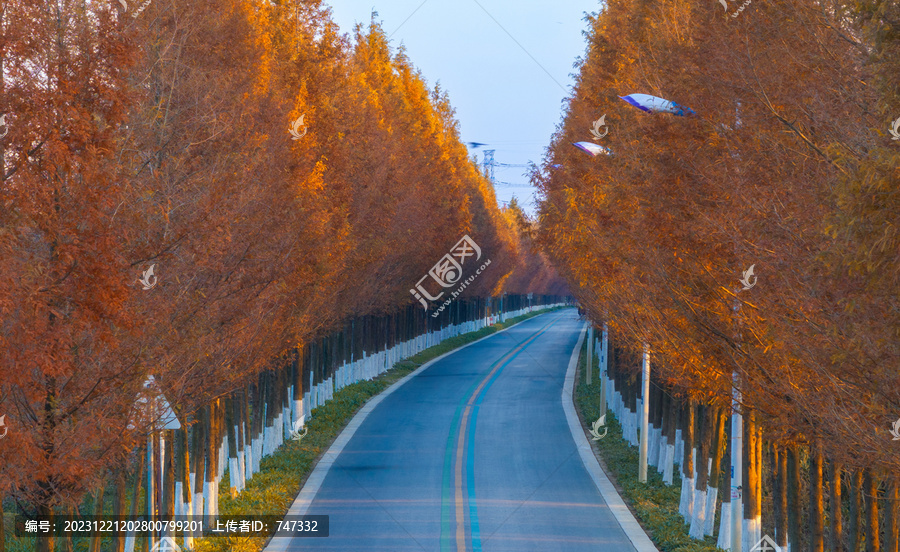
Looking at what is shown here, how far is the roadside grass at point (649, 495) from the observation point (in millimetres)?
16609

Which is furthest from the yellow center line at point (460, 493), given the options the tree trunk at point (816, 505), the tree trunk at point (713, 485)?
the tree trunk at point (816, 505)

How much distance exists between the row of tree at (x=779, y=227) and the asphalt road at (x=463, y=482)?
4.09m

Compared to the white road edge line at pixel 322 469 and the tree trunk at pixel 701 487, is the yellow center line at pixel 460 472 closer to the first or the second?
the white road edge line at pixel 322 469

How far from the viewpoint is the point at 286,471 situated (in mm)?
22781

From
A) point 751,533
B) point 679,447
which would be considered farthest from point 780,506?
point 679,447

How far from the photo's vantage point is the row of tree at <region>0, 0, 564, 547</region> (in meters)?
8.77

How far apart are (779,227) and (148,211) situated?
7379mm

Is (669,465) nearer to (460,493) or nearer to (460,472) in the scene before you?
(460,472)

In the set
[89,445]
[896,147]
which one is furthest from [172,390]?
[896,147]

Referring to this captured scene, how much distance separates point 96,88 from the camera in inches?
370

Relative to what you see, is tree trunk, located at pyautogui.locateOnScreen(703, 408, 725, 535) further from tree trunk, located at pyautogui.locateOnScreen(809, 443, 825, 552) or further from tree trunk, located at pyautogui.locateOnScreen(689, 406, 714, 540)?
tree trunk, located at pyautogui.locateOnScreen(809, 443, 825, 552)

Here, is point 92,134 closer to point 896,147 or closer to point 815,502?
point 896,147

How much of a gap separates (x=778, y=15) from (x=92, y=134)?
716 cm

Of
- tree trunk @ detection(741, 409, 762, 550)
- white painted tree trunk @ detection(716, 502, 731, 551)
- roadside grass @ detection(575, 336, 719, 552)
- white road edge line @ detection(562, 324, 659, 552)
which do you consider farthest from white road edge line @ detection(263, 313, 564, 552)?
tree trunk @ detection(741, 409, 762, 550)
